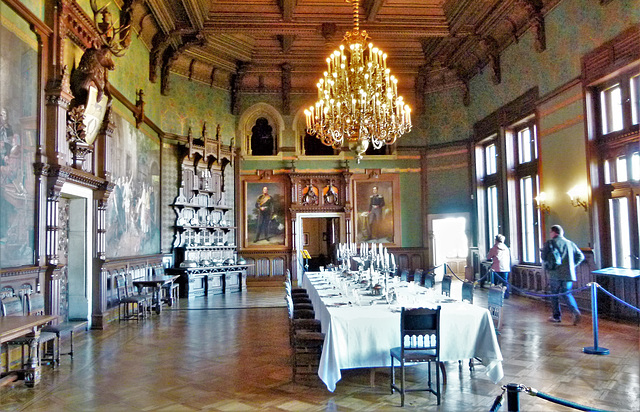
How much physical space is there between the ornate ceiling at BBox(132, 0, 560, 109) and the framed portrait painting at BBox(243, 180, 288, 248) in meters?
3.30

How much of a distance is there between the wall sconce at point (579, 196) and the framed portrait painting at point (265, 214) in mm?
9021

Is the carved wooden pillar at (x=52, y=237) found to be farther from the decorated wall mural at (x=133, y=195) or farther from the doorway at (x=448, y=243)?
the doorway at (x=448, y=243)

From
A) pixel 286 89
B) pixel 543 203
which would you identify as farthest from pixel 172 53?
pixel 543 203

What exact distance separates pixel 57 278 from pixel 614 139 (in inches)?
368

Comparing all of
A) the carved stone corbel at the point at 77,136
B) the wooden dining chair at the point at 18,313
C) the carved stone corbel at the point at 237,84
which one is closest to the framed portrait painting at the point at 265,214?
the carved stone corbel at the point at 237,84

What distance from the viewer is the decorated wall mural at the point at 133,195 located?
953 cm

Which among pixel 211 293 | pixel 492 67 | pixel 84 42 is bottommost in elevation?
pixel 211 293

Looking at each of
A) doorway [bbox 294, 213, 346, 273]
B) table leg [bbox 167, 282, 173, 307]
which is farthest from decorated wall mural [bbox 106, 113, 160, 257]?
doorway [bbox 294, 213, 346, 273]

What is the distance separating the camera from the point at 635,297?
7.89 meters

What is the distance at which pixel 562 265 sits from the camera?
8.04 meters

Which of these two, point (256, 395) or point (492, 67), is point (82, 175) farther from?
point (492, 67)

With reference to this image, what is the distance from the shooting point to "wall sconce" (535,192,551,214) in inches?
421

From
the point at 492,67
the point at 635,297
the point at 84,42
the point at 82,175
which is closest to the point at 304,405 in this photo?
the point at 82,175

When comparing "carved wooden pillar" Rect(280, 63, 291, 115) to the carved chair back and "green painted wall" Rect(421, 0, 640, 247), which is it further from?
the carved chair back
